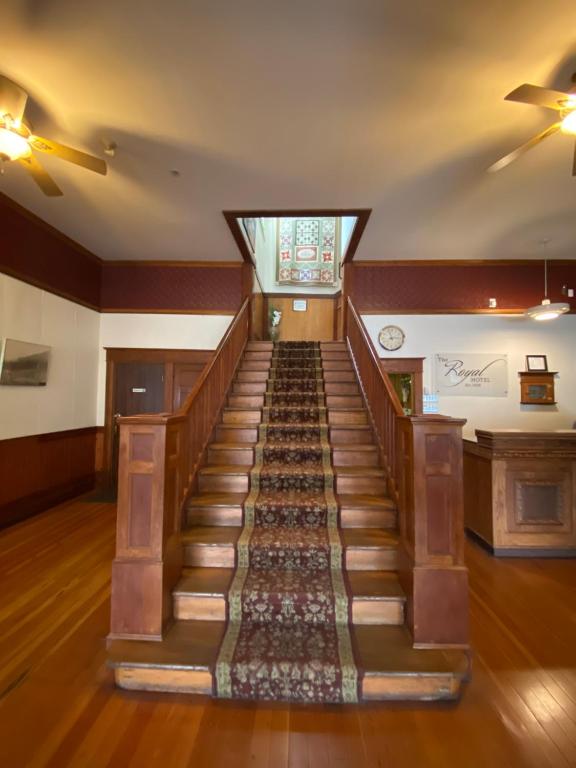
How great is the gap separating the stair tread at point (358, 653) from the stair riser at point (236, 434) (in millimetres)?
1670

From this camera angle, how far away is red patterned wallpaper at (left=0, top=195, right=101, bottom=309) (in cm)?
393

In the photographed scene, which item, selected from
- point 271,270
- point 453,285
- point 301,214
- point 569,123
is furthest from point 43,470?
point 453,285

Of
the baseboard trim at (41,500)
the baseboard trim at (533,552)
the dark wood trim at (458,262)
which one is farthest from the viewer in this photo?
the dark wood trim at (458,262)

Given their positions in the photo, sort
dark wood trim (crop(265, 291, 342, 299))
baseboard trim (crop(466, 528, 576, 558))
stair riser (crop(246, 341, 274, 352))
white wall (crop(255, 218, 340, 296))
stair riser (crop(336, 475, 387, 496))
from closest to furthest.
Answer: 1. stair riser (crop(336, 475, 387, 496))
2. baseboard trim (crop(466, 528, 576, 558))
3. stair riser (crop(246, 341, 274, 352))
4. white wall (crop(255, 218, 340, 296))
5. dark wood trim (crop(265, 291, 342, 299))

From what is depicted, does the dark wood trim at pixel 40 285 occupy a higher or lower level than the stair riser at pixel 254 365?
higher

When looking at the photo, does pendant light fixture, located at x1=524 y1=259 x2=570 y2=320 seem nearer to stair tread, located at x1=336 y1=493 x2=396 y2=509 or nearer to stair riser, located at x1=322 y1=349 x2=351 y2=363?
stair riser, located at x1=322 y1=349 x2=351 y2=363

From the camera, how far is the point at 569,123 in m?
2.30

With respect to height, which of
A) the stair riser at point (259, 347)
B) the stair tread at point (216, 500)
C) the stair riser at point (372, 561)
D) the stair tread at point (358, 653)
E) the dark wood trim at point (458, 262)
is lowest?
the stair tread at point (358, 653)

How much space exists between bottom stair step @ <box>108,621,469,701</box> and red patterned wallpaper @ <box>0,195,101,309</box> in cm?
393

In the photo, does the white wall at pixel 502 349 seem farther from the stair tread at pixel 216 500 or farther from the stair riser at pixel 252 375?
the stair tread at pixel 216 500

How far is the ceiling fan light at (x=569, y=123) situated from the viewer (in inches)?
89.0

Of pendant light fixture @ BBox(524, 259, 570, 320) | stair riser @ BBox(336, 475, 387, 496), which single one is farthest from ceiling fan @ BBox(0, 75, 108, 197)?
pendant light fixture @ BBox(524, 259, 570, 320)

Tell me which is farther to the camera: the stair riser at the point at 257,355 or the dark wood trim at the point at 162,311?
the dark wood trim at the point at 162,311

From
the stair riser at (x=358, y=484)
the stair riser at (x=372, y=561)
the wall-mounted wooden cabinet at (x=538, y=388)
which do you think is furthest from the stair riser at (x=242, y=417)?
the wall-mounted wooden cabinet at (x=538, y=388)
